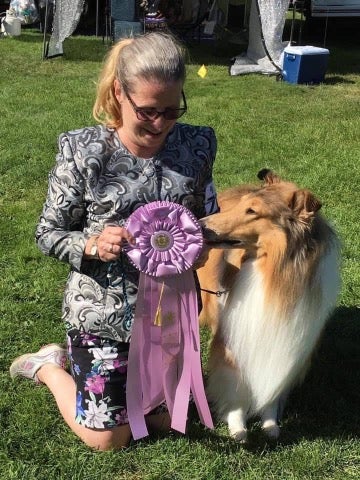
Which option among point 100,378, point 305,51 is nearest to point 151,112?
point 100,378

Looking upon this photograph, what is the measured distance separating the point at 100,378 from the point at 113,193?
805mm

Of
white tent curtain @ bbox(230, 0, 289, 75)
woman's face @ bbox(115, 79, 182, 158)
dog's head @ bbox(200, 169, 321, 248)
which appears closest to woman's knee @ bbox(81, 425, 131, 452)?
dog's head @ bbox(200, 169, 321, 248)

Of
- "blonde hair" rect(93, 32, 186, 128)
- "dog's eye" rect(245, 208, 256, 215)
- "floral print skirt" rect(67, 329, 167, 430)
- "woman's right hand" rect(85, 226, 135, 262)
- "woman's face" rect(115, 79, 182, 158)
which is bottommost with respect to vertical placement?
"floral print skirt" rect(67, 329, 167, 430)

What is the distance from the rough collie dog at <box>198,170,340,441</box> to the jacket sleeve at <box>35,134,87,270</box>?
52 cm

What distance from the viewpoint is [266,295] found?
8.05ft

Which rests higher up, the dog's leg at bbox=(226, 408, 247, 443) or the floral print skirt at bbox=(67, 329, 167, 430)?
the floral print skirt at bbox=(67, 329, 167, 430)

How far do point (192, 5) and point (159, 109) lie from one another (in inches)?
546

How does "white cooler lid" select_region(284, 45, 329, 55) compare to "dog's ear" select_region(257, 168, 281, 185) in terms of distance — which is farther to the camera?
"white cooler lid" select_region(284, 45, 329, 55)

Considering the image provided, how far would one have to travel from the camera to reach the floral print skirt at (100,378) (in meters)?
2.54

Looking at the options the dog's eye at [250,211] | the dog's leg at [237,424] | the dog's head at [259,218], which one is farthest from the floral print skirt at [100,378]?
the dog's eye at [250,211]

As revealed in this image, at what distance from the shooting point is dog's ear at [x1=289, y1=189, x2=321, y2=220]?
7.86 feet

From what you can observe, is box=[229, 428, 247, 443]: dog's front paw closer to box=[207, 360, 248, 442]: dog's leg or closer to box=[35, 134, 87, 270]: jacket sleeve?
box=[207, 360, 248, 442]: dog's leg

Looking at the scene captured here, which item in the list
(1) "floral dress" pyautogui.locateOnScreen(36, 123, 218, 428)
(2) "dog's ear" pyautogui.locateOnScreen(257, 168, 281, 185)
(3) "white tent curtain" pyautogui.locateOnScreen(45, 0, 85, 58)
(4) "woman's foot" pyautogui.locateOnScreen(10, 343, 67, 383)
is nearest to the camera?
(1) "floral dress" pyautogui.locateOnScreen(36, 123, 218, 428)

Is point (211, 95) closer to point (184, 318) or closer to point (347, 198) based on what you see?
point (347, 198)
